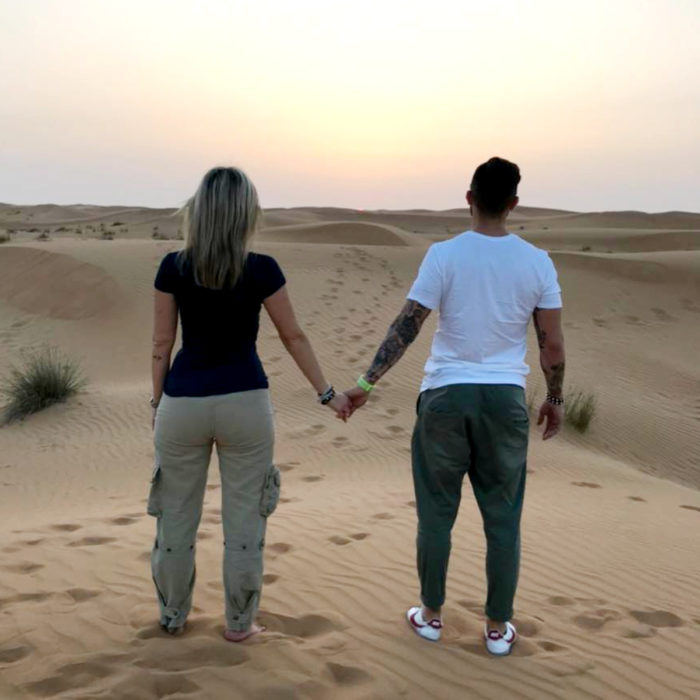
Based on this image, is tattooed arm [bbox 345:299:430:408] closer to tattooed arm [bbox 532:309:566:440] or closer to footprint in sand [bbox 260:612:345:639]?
tattooed arm [bbox 532:309:566:440]

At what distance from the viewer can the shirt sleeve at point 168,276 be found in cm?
282

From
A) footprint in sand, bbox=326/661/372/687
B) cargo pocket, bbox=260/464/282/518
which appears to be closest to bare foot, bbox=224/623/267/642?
footprint in sand, bbox=326/661/372/687

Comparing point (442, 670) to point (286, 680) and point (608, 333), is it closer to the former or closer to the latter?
point (286, 680)

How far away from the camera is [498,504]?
302cm

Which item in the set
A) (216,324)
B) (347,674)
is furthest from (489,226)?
(347,674)

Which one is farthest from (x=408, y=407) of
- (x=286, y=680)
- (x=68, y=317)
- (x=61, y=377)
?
(x=68, y=317)

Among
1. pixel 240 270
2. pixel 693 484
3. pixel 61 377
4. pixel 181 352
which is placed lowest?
pixel 693 484

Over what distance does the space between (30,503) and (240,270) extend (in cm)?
493

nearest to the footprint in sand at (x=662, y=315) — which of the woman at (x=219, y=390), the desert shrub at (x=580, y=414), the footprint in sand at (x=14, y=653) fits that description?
the desert shrub at (x=580, y=414)

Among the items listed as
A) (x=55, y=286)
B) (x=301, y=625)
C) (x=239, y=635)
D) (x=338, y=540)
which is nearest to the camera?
(x=239, y=635)

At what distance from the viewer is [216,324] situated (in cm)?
284

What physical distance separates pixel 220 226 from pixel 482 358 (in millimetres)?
1151

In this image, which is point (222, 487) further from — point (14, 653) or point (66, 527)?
point (66, 527)

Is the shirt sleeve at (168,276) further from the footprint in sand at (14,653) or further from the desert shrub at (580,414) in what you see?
the desert shrub at (580,414)
